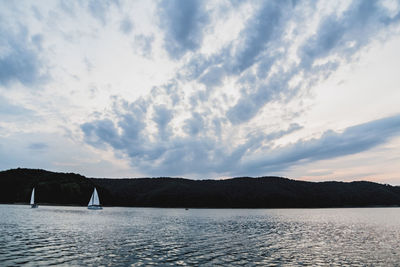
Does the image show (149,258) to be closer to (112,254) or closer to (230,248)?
(112,254)

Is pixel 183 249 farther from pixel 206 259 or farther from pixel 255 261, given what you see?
pixel 255 261

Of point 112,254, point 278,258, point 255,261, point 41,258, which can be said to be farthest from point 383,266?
point 41,258

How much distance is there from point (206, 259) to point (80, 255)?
55.5 feet

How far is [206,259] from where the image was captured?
3862cm

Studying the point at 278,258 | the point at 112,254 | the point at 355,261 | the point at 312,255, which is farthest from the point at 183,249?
the point at 355,261

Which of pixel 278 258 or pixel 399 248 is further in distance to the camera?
pixel 399 248

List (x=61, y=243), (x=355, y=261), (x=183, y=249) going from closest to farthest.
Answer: (x=355, y=261)
(x=183, y=249)
(x=61, y=243)

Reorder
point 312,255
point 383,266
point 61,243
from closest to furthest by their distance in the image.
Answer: point 383,266
point 312,255
point 61,243

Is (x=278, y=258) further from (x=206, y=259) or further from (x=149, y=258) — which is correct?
(x=149, y=258)

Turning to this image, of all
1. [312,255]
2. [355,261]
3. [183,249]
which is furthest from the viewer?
[183,249]

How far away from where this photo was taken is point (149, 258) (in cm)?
3841

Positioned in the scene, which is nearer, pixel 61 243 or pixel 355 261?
pixel 355 261

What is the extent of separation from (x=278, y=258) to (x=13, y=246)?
39174mm

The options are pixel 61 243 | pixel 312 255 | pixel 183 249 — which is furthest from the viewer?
pixel 61 243
